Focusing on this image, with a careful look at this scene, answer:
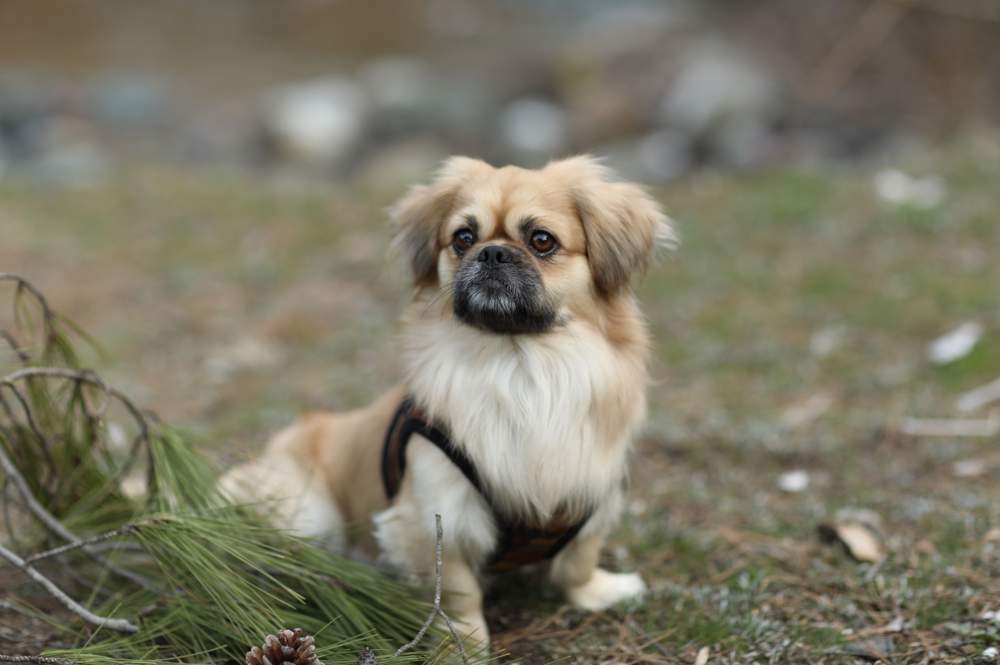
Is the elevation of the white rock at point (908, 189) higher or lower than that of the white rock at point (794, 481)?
higher

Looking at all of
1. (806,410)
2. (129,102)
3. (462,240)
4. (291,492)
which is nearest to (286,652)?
(291,492)

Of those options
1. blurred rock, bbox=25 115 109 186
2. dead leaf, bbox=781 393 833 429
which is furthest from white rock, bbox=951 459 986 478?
blurred rock, bbox=25 115 109 186

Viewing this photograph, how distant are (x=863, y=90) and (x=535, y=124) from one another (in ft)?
13.1

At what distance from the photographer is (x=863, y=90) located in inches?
428

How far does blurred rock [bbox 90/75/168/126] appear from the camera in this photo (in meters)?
13.3

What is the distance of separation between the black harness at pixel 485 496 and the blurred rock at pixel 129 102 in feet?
37.9

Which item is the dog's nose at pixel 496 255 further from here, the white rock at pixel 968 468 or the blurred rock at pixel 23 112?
the blurred rock at pixel 23 112

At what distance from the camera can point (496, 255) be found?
9.31ft

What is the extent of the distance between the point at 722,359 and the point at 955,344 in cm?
125

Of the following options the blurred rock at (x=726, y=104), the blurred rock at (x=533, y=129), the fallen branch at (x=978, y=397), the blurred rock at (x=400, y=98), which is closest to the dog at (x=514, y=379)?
the fallen branch at (x=978, y=397)

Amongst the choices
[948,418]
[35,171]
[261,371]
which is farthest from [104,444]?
[35,171]

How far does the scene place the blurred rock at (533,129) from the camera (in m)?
11.3

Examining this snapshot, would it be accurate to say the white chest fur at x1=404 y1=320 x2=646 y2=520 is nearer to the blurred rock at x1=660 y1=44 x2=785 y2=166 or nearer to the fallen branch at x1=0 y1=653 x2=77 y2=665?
the fallen branch at x1=0 y1=653 x2=77 y2=665

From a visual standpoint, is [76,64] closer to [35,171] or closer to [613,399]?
[35,171]
